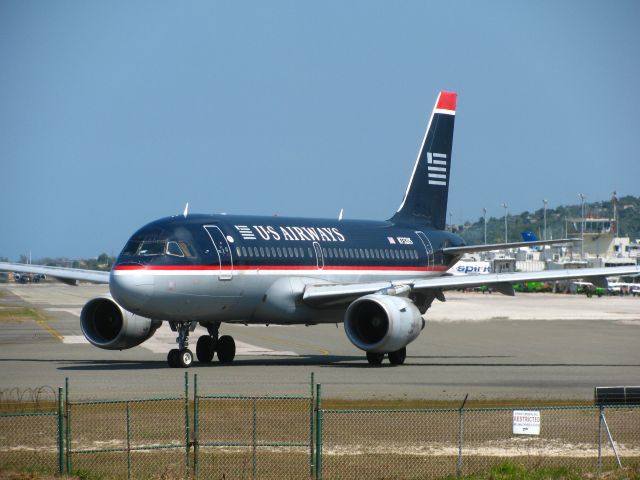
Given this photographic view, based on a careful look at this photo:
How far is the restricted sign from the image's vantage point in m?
19.4

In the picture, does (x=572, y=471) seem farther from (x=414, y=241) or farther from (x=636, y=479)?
(x=414, y=241)

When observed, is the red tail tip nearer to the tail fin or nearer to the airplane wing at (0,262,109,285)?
the tail fin

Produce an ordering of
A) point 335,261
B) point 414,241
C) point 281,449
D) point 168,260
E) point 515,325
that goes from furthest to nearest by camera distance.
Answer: point 515,325
point 414,241
point 335,261
point 168,260
point 281,449

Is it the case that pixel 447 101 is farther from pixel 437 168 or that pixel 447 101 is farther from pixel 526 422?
pixel 526 422

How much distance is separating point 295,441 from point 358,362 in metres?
17.1

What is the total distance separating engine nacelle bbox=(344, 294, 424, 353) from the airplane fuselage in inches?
83.0

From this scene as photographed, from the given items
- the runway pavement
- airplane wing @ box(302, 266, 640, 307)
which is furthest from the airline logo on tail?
airplane wing @ box(302, 266, 640, 307)

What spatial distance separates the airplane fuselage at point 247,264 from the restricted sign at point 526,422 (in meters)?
15.0

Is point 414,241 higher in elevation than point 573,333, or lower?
higher

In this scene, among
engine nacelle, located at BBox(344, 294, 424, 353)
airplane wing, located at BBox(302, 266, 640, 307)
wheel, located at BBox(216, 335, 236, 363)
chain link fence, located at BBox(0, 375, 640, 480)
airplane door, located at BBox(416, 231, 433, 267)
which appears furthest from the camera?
airplane door, located at BBox(416, 231, 433, 267)

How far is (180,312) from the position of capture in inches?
1323

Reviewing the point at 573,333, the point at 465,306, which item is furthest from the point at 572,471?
the point at 465,306

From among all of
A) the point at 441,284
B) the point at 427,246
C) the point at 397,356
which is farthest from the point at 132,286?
the point at 427,246

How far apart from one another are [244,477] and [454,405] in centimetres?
828
